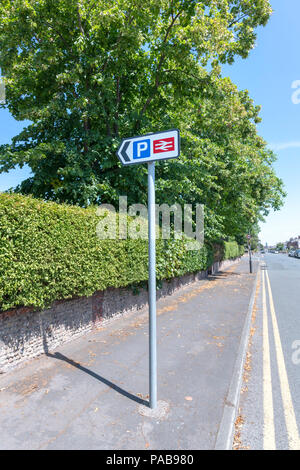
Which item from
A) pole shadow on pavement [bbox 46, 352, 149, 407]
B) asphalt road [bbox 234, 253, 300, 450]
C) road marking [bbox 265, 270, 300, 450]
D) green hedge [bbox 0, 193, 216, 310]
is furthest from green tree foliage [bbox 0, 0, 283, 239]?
road marking [bbox 265, 270, 300, 450]

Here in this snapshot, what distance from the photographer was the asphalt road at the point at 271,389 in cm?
302

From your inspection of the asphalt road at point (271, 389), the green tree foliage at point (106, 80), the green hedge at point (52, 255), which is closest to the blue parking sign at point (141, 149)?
the green hedge at point (52, 255)

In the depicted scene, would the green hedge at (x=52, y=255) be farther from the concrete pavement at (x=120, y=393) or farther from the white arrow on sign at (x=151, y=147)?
the white arrow on sign at (x=151, y=147)

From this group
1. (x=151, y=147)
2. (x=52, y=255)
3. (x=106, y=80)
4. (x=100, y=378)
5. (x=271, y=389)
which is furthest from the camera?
(x=106, y=80)

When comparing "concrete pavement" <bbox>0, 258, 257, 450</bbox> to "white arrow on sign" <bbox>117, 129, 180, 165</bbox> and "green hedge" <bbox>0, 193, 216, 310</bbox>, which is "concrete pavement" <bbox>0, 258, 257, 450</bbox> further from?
"white arrow on sign" <bbox>117, 129, 180, 165</bbox>

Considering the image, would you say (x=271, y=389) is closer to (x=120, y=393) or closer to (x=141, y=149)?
(x=120, y=393)

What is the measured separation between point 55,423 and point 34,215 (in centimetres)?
322

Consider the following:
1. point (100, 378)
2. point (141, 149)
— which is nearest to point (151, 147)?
point (141, 149)

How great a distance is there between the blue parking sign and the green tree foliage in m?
5.00

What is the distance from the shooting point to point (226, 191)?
54.9 feet

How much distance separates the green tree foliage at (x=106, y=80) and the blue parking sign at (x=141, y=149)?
4997 mm

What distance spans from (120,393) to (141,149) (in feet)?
11.6

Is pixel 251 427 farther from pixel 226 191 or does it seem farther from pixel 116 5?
pixel 226 191

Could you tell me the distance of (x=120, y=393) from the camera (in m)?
3.78
